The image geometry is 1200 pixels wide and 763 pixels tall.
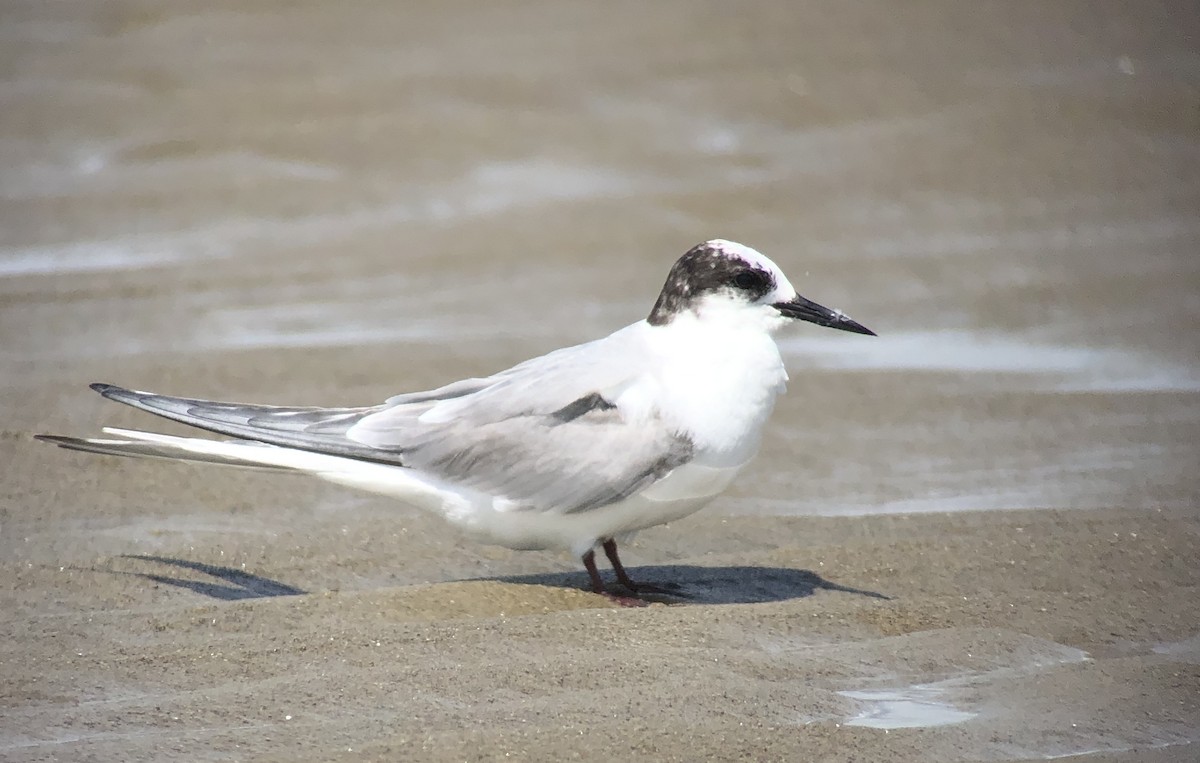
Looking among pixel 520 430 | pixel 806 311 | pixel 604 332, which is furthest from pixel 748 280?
pixel 604 332

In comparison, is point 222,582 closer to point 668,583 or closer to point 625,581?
point 625,581

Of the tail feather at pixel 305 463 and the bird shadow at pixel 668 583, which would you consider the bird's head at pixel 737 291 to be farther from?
the tail feather at pixel 305 463

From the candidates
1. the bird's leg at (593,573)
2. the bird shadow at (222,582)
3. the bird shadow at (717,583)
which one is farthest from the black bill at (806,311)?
the bird shadow at (222,582)

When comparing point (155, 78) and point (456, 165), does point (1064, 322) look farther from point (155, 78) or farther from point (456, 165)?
point (155, 78)

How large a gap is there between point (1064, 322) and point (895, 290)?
0.75m

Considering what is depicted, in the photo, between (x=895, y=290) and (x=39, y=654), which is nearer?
(x=39, y=654)

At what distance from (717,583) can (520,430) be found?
0.73 meters

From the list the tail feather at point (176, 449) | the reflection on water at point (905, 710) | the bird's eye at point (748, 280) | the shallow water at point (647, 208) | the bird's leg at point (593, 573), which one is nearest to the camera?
the reflection on water at point (905, 710)

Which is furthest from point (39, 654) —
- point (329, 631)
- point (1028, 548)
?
point (1028, 548)

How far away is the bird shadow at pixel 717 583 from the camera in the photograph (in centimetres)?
425

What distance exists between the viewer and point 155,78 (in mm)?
8164

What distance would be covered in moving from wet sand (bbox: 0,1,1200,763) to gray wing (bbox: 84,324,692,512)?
13.4 inches

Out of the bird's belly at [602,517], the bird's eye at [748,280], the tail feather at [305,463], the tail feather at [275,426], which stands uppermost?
the bird's eye at [748,280]

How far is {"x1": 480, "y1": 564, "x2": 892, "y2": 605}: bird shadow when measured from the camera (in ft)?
14.0
